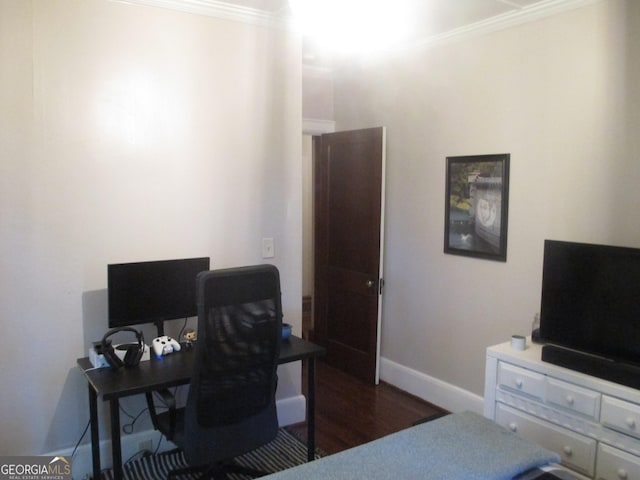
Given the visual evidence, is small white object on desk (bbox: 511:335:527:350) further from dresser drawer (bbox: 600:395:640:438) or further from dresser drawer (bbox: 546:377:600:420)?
dresser drawer (bbox: 600:395:640:438)

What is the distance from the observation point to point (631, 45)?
2.55m

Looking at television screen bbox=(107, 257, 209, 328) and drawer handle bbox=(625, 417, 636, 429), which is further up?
television screen bbox=(107, 257, 209, 328)

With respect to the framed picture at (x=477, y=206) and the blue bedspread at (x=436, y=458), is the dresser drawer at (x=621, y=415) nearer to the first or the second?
the blue bedspread at (x=436, y=458)

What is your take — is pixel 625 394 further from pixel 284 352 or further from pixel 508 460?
pixel 284 352

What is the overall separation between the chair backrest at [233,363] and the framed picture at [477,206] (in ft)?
5.31

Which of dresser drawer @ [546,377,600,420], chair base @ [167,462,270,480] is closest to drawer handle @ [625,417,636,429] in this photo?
dresser drawer @ [546,377,600,420]

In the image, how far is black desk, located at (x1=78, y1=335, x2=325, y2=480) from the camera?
2.17 meters

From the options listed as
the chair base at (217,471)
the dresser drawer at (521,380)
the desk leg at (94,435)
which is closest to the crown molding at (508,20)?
the dresser drawer at (521,380)

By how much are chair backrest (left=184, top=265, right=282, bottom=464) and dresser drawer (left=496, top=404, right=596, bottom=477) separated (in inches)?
48.6

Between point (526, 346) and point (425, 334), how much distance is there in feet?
4.09

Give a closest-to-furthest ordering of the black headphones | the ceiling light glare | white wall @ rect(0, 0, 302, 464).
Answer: the black headphones < white wall @ rect(0, 0, 302, 464) < the ceiling light glare

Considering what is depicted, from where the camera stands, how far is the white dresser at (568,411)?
2.11 metres

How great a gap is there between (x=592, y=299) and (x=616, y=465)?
0.72 meters

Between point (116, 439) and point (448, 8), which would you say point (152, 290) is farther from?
point (448, 8)
